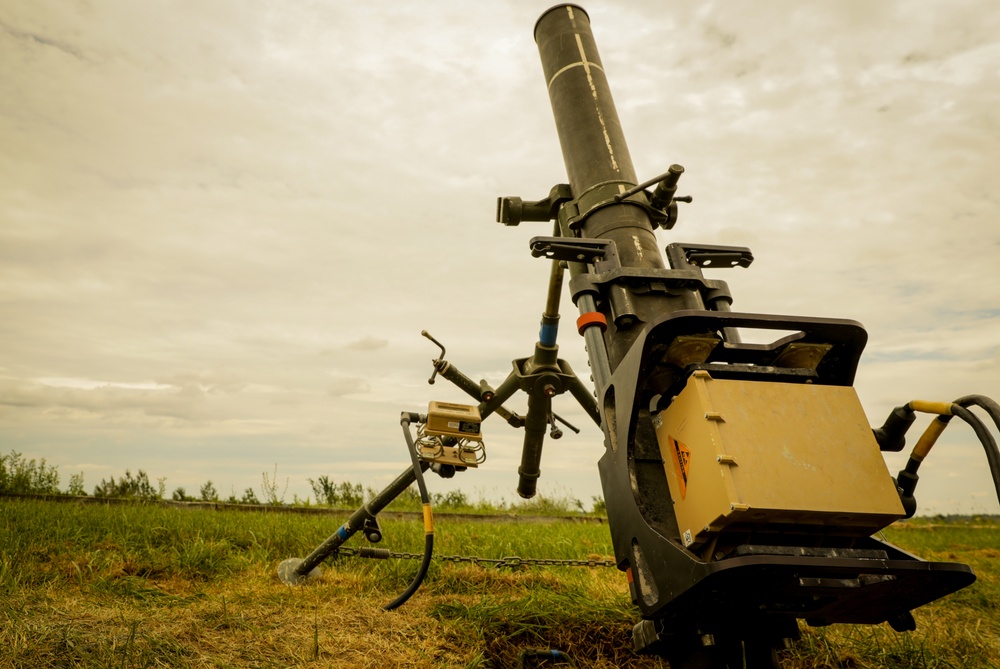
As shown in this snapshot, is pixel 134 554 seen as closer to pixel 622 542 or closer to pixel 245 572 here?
pixel 245 572

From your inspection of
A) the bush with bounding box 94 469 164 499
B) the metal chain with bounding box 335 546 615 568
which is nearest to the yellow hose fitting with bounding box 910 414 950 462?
the metal chain with bounding box 335 546 615 568

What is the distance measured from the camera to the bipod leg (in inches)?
145

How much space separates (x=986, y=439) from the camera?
1870mm

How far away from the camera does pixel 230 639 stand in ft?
9.25

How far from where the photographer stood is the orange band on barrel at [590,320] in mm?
2516

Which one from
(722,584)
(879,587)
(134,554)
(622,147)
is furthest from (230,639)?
(622,147)

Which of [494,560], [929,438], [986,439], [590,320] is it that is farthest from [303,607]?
[986,439]

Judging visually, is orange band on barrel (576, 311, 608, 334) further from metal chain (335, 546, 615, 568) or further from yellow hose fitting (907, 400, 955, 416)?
metal chain (335, 546, 615, 568)

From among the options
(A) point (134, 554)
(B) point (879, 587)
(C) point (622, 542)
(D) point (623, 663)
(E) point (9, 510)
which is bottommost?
(D) point (623, 663)

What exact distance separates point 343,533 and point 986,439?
3287 millimetres

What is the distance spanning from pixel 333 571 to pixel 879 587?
3393mm

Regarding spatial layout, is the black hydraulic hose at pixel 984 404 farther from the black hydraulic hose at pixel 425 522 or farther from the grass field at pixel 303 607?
the black hydraulic hose at pixel 425 522

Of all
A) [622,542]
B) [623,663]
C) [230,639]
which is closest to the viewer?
[622,542]

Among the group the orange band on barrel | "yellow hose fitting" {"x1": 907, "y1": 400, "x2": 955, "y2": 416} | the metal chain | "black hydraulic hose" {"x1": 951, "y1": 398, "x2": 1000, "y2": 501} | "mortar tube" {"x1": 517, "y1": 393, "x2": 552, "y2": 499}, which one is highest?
the orange band on barrel
